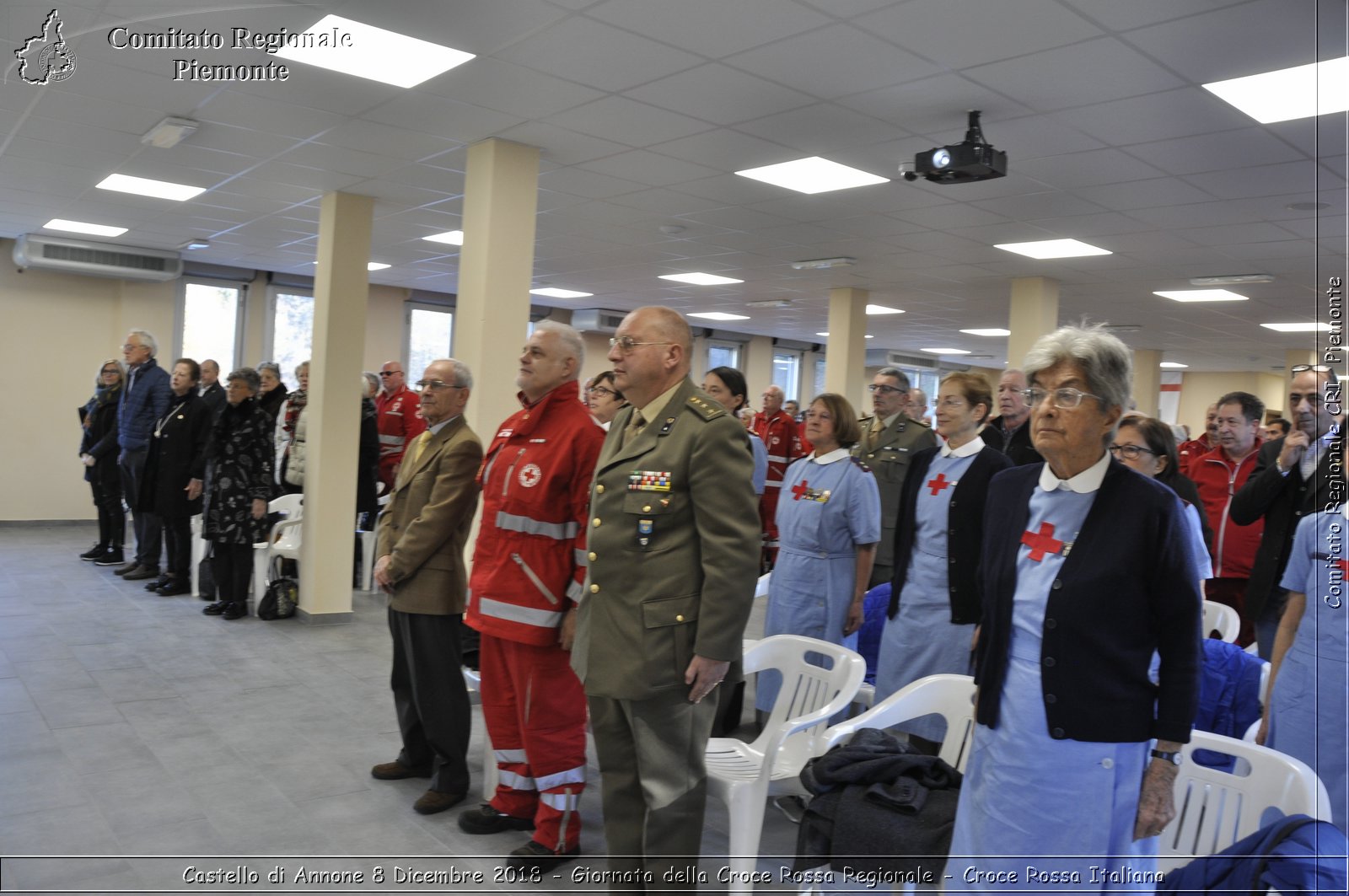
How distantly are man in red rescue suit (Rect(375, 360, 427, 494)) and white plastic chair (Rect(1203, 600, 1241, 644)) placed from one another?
600cm

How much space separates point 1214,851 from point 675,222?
19.7 ft

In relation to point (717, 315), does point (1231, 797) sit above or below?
below

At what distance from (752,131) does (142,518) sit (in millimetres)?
5907

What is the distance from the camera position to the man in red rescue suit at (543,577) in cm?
300

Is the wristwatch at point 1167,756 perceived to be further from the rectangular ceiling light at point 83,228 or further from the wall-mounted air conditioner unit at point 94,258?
the wall-mounted air conditioner unit at point 94,258

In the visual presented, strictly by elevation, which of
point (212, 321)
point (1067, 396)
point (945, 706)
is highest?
point (212, 321)

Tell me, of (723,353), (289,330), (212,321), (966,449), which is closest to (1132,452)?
(966,449)

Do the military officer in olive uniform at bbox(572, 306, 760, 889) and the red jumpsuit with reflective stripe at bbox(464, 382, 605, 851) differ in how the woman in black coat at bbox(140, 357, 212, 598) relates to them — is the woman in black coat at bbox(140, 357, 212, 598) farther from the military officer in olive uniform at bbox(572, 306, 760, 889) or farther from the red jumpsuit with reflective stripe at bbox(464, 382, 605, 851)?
the military officer in olive uniform at bbox(572, 306, 760, 889)

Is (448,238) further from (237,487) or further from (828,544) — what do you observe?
(828,544)

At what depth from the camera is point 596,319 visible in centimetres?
1359

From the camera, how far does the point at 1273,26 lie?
3344 millimetres

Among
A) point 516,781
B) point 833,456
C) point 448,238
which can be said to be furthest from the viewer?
point 448,238

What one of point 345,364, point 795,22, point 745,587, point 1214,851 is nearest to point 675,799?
point 745,587

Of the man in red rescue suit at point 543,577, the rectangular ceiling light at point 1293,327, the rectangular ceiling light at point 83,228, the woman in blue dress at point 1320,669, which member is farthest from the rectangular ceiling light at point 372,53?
the rectangular ceiling light at point 1293,327
